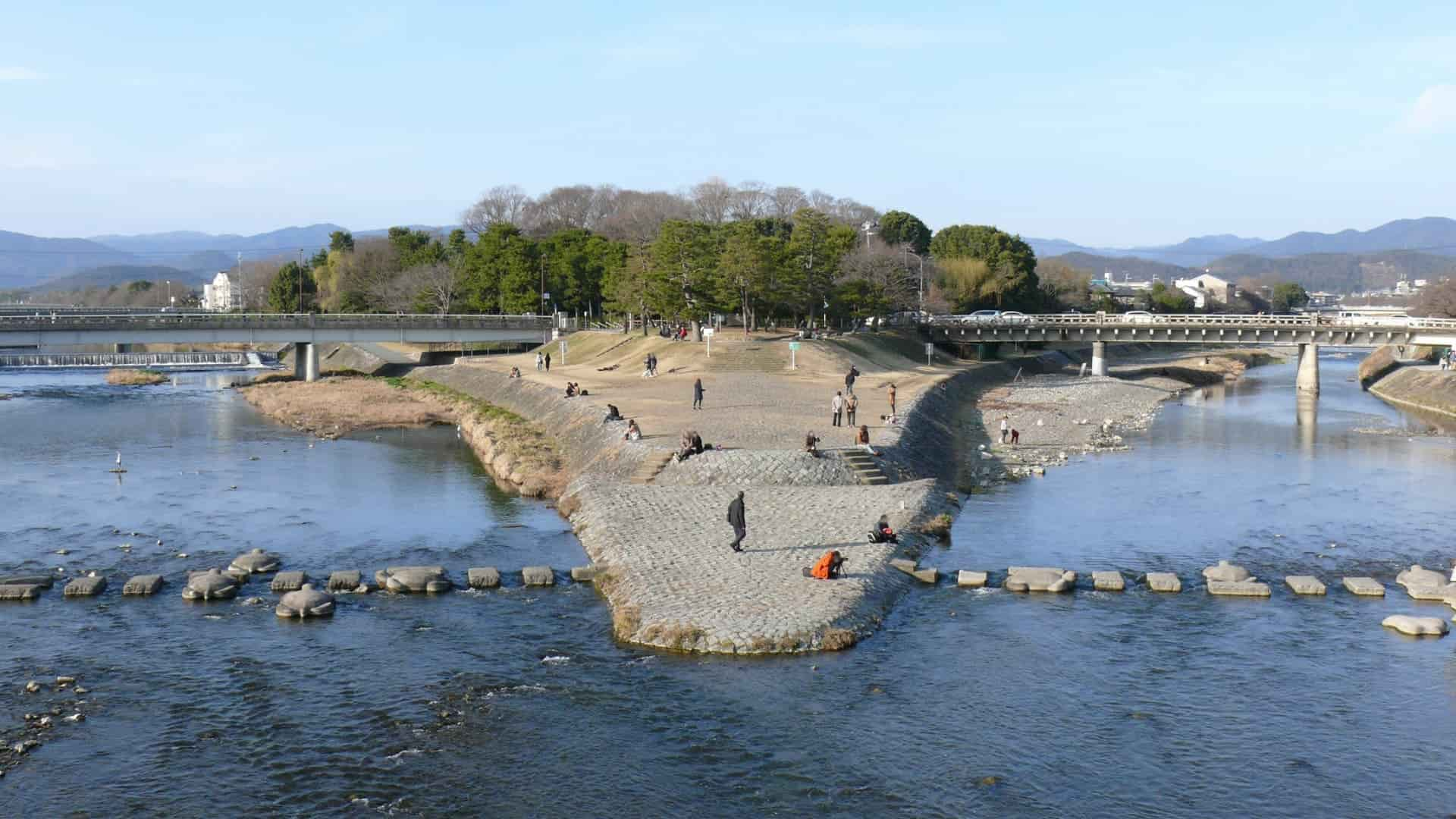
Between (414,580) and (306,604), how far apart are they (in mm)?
2706

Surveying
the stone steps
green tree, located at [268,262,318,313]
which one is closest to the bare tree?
green tree, located at [268,262,318,313]

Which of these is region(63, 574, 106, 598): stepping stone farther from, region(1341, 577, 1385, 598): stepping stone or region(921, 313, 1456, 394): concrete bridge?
region(921, 313, 1456, 394): concrete bridge

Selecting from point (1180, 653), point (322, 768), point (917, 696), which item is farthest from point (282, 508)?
point (1180, 653)

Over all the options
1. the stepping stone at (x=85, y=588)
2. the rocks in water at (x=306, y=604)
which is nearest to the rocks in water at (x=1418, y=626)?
the rocks in water at (x=306, y=604)

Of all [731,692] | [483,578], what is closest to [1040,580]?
[731,692]

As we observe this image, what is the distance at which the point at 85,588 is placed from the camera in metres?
27.0

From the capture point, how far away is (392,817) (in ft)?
54.0

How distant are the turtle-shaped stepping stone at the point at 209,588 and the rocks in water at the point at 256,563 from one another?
136 cm

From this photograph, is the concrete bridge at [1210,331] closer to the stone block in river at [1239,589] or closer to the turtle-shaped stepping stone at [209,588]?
the stone block in river at [1239,589]

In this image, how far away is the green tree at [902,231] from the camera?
129m

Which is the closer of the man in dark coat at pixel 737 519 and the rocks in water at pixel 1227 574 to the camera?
the rocks in water at pixel 1227 574

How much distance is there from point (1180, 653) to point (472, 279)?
95242 millimetres

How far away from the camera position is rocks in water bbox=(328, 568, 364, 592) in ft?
90.5

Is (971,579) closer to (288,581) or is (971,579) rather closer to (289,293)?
(288,581)
